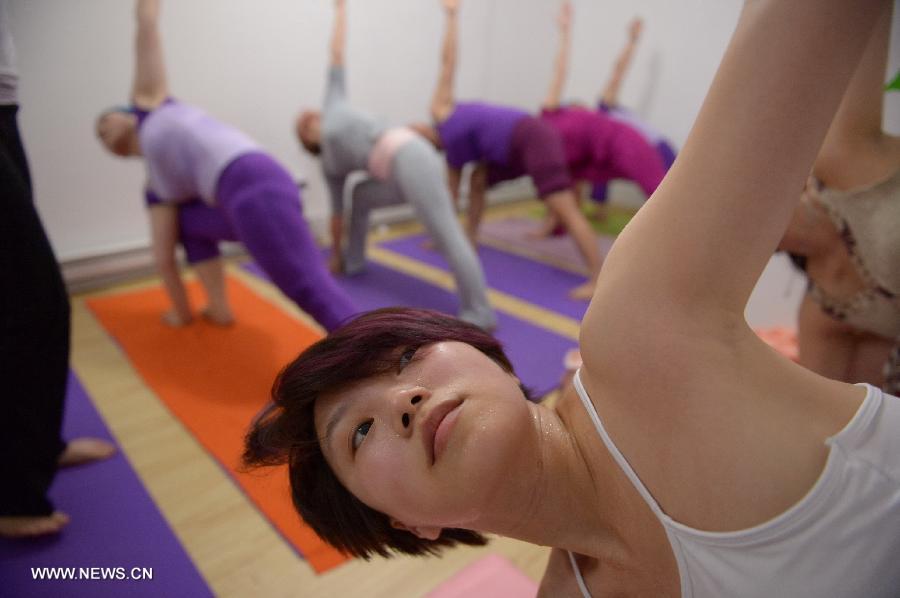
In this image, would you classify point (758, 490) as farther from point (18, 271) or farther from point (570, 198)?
point (570, 198)

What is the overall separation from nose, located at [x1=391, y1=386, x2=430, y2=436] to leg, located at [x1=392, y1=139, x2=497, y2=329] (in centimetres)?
148

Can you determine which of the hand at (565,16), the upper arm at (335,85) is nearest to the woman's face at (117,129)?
the upper arm at (335,85)

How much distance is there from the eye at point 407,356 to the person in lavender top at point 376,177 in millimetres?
1334

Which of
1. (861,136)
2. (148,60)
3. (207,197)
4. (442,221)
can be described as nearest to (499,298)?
(442,221)

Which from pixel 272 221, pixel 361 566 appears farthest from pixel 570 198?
pixel 361 566

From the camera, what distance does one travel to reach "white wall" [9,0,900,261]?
85.7 inches

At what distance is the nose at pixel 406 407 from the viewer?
0.61 meters

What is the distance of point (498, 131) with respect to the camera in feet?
8.34

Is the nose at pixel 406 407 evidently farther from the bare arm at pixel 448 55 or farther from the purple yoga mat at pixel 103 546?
the bare arm at pixel 448 55

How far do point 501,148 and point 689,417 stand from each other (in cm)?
218

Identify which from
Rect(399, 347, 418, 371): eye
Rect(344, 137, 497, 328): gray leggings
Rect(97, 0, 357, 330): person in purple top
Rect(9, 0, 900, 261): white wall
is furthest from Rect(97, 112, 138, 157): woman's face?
Rect(399, 347, 418, 371): eye

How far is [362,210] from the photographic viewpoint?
2617 millimetres

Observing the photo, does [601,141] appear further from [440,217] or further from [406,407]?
[406,407]

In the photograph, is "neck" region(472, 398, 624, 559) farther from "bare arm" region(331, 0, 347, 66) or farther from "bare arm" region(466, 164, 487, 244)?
"bare arm" region(466, 164, 487, 244)
